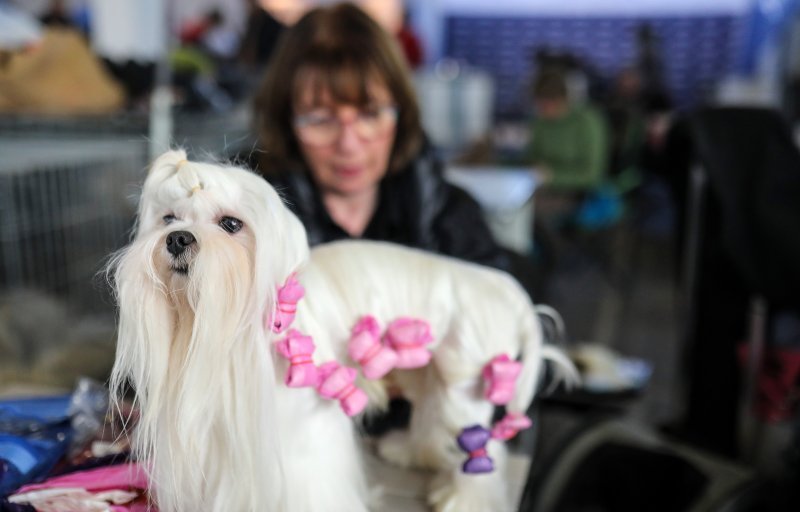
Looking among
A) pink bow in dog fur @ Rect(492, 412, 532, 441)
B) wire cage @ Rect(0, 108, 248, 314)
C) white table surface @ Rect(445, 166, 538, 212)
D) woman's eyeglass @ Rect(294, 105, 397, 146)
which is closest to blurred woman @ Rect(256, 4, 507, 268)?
woman's eyeglass @ Rect(294, 105, 397, 146)

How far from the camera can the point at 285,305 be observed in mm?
700

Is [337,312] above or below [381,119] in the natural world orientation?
below

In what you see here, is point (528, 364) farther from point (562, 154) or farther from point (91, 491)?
point (562, 154)

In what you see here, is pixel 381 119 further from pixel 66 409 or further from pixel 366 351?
pixel 66 409

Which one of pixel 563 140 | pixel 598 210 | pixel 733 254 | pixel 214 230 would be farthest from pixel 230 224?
pixel 563 140

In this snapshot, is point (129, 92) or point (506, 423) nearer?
point (506, 423)

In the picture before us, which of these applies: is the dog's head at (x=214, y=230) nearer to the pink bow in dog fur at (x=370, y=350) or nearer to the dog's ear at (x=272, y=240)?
the dog's ear at (x=272, y=240)

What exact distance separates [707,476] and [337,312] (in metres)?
1.09

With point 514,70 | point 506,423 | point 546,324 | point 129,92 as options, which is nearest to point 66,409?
point 506,423

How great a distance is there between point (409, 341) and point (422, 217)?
1.68ft

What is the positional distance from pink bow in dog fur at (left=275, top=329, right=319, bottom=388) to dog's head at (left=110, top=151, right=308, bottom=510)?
0.08ft

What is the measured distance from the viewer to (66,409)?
3.09 ft

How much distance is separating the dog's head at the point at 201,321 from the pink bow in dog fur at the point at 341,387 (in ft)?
0.24

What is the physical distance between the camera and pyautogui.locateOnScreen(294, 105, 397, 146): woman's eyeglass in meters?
1.19
